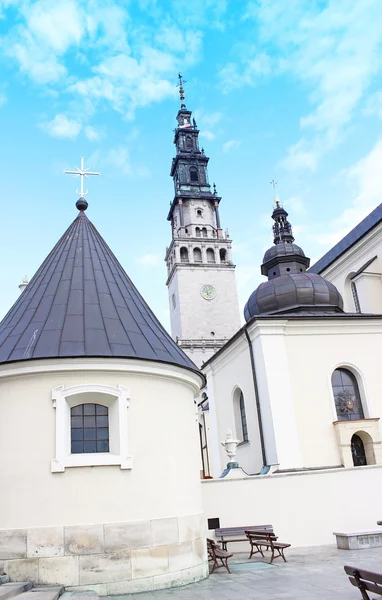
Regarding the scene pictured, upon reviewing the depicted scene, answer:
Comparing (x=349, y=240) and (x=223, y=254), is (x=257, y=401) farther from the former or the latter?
(x=223, y=254)

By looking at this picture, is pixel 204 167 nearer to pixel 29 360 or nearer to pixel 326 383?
pixel 326 383

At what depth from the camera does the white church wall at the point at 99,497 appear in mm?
8000

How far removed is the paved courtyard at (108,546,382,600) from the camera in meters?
7.57

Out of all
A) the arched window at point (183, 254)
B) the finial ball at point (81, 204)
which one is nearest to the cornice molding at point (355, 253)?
the finial ball at point (81, 204)

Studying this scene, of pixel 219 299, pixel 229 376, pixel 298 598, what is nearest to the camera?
pixel 298 598

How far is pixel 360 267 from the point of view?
25188 mm

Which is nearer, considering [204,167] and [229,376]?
[229,376]

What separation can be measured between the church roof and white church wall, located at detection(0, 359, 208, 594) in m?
18.7

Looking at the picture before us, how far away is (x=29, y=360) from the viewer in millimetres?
8766

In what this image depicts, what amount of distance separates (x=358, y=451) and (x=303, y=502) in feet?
13.4

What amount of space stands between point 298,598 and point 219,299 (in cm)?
4842

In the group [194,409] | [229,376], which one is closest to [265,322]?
[229,376]

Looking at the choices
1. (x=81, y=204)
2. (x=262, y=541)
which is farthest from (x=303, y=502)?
(x=81, y=204)

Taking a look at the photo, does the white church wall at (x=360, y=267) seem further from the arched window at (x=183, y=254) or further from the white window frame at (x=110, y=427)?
the arched window at (x=183, y=254)
